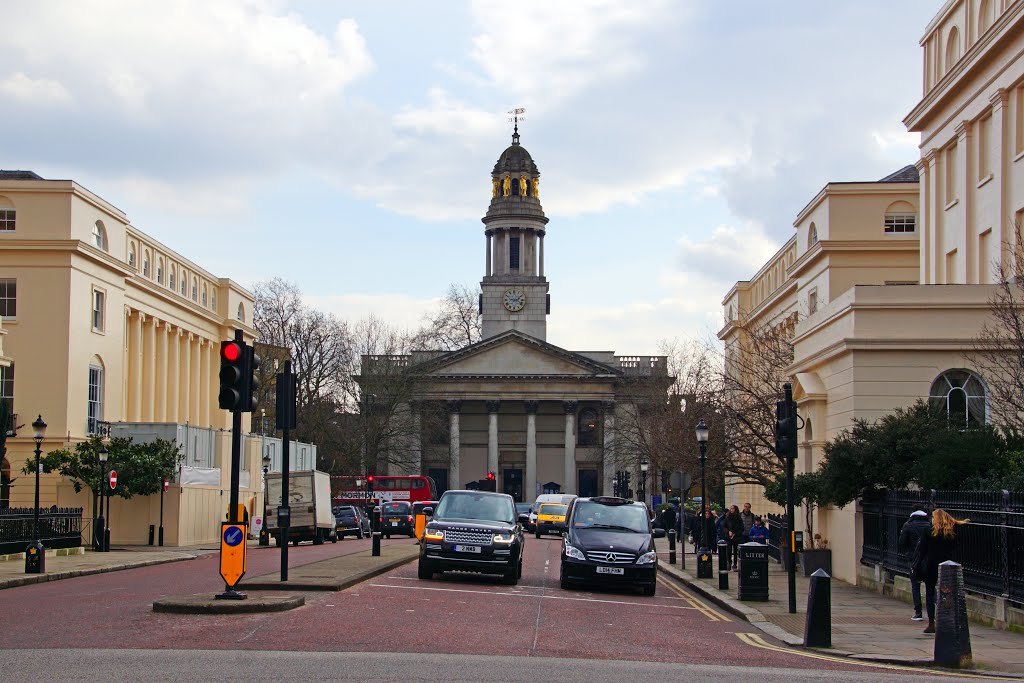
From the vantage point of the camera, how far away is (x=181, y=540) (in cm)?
4891

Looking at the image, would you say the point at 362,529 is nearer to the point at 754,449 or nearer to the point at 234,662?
the point at 754,449

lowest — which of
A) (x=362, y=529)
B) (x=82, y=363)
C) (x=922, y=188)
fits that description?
(x=362, y=529)

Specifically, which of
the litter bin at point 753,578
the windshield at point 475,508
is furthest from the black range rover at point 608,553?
the litter bin at point 753,578

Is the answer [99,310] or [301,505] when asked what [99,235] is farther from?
[301,505]

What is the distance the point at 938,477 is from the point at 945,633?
30.3 feet

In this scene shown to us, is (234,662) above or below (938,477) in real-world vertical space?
below

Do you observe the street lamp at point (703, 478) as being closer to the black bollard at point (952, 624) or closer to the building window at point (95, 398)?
the black bollard at point (952, 624)

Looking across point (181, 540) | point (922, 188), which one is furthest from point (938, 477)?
point (181, 540)

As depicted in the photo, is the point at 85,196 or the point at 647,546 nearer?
the point at 647,546

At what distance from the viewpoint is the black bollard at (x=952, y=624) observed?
46.0 feet

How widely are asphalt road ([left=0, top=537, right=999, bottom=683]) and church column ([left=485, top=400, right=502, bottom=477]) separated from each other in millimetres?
78914

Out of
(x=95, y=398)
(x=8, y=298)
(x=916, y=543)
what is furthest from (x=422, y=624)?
(x=95, y=398)

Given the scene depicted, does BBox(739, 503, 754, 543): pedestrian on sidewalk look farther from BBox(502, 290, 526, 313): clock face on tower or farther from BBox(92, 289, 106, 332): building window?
BBox(502, 290, 526, 313): clock face on tower

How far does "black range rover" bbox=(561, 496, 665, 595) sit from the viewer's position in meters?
24.6
